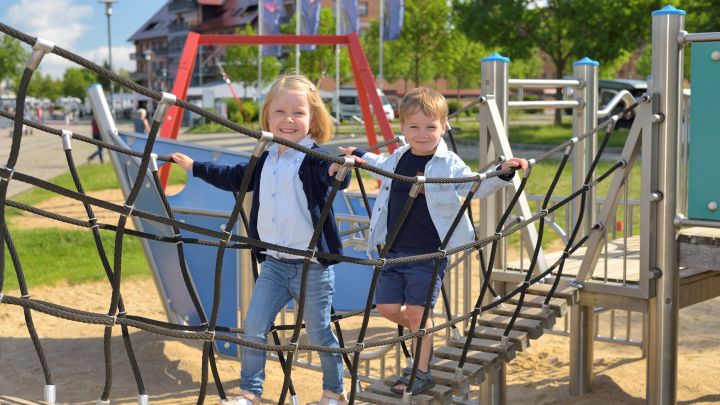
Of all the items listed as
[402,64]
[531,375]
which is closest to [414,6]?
[402,64]

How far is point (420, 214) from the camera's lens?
3738mm

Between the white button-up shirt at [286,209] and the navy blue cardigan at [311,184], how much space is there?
27mm

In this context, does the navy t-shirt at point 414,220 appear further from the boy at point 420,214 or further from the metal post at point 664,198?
the metal post at point 664,198

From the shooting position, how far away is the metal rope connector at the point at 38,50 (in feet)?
8.05

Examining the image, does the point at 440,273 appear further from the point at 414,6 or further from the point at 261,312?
the point at 414,6

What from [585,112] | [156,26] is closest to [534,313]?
[585,112]

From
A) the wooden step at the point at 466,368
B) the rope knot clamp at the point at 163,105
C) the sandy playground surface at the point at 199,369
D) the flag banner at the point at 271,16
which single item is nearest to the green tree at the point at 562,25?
the flag banner at the point at 271,16

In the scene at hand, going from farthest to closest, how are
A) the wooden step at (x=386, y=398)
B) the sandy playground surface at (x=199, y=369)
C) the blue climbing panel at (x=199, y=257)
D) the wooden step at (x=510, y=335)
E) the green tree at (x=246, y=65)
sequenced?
the green tree at (x=246, y=65), the blue climbing panel at (x=199, y=257), the sandy playground surface at (x=199, y=369), the wooden step at (x=510, y=335), the wooden step at (x=386, y=398)

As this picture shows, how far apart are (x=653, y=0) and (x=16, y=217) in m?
19.9

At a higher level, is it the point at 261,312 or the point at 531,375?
the point at 261,312

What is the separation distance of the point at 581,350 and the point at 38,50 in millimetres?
3890

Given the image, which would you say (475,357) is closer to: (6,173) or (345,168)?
(345,168)

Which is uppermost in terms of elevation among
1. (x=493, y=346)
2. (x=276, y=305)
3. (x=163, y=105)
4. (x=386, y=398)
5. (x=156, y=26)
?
(x=156, y=26)

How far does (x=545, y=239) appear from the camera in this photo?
1016 centimetres
